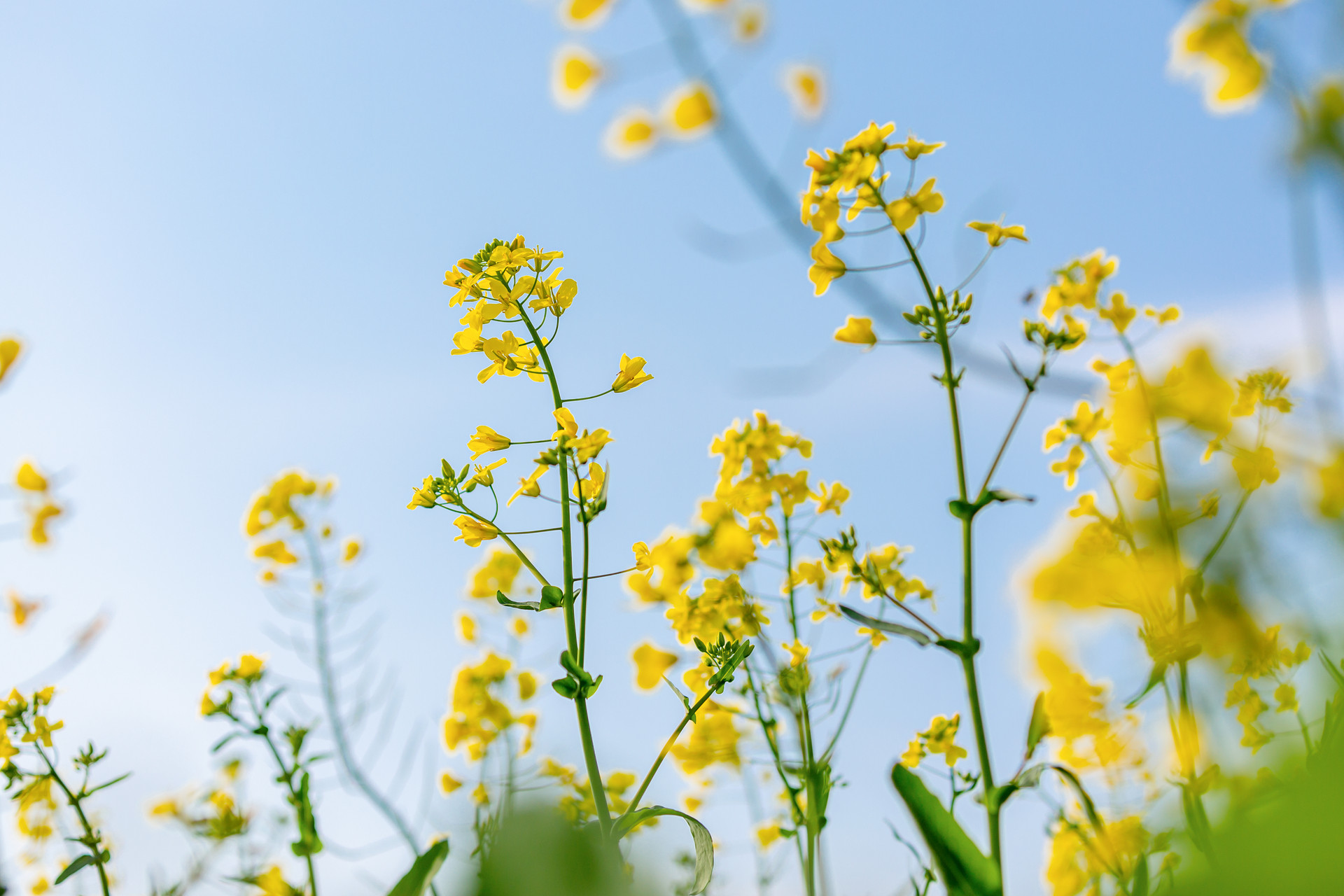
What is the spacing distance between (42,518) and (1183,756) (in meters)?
2.89

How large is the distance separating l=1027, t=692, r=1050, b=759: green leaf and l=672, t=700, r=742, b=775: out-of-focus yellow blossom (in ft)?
2.92

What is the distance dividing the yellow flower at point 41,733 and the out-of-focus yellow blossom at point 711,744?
170cm

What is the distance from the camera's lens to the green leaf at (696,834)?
3.92 feet

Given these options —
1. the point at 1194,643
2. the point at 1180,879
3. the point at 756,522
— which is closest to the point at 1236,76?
the point at 1194,643

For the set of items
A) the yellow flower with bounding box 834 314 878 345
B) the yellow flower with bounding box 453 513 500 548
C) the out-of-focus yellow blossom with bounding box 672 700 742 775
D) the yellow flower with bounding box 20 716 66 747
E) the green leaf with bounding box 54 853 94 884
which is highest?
the yellow flower with bounding box 834 314 878 345

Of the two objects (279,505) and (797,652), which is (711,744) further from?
(279,505)

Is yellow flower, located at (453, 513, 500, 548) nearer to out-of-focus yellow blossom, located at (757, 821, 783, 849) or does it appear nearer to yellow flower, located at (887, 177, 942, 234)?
yellow flower, located at (887, 177, 942, 234)

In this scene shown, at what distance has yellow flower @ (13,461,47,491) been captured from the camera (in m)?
2.59

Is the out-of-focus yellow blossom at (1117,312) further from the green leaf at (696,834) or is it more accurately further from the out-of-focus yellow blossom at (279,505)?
the out-of-focus yellow blossom at (279,505)

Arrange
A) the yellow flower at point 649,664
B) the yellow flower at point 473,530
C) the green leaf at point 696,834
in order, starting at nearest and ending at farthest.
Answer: the green leaf at point 696,834 < the yellow flower at point 473,530 < the yellow flower at point 649,664

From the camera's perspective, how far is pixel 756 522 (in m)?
1.92

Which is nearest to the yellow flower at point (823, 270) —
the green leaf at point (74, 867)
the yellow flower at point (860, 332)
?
the yellow flower at point (860, 332)

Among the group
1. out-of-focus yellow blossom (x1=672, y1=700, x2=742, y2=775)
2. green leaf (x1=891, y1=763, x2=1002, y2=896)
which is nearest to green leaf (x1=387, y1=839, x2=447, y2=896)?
green leaf (x1=891, y1=763, x2=1002, y2=896)

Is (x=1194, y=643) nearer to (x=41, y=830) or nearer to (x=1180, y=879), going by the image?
(x=1180, y=879)
